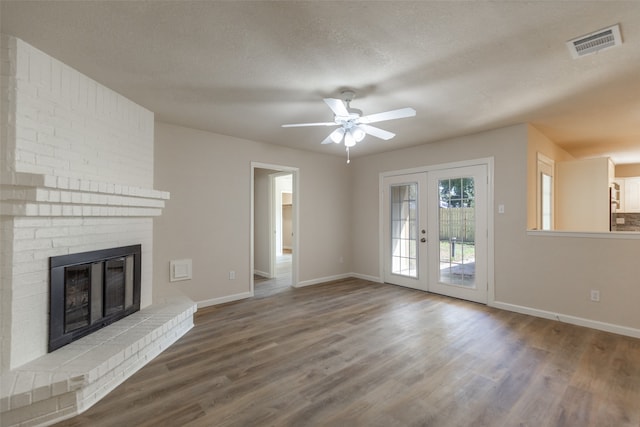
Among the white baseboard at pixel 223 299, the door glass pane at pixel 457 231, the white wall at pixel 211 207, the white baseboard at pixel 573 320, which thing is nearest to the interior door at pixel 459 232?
the door glass pane at pixel 457 231

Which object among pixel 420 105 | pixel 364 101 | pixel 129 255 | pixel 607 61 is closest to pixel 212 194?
pixel 129 255

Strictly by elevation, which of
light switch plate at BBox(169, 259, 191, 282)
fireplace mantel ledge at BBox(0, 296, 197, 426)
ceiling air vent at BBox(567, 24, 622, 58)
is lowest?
fireplace mantel ledge at BBox(0, 296, 197, 426)

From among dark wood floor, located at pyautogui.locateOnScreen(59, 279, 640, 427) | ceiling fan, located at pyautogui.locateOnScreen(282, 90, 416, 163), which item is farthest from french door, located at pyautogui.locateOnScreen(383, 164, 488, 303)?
ceiling fan, located at pyautogui.locateOnScreen(282, 90, 416, 163)

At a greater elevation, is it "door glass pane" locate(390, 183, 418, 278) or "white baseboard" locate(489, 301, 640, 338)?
"door glass pane" locate(390, 183, 418, 278)

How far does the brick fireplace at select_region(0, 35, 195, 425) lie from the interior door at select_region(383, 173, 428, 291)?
3740 millimetres

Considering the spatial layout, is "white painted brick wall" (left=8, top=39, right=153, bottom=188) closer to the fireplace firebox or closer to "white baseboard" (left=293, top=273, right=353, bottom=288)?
the fireplace firebox

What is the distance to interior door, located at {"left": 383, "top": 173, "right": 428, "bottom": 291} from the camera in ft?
16.0

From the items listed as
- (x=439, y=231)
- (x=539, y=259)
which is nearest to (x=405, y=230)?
(x=439, y=231)

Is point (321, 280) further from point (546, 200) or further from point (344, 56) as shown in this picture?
point (344, 56)

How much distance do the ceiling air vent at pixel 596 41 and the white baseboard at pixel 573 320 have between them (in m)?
2.92

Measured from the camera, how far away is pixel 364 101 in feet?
9.79

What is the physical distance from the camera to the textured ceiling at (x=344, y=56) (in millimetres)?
1724

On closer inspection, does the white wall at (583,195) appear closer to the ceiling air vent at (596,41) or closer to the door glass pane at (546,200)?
the door glass pane at (546,200)

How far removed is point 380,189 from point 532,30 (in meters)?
3.67
